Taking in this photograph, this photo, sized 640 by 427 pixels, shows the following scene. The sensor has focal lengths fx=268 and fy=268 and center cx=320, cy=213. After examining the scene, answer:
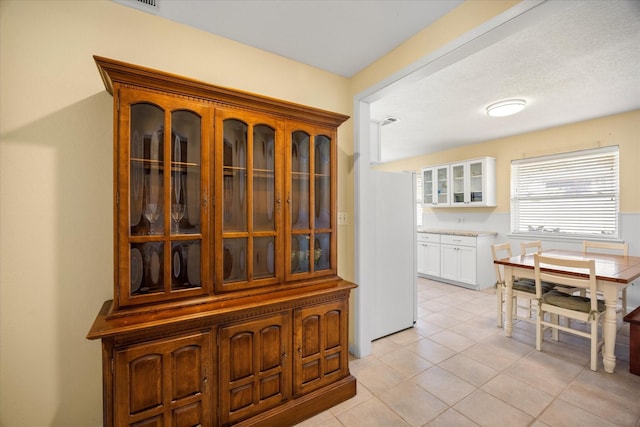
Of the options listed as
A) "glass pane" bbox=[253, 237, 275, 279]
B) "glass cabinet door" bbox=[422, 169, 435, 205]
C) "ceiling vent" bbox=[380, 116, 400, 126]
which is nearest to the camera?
"glass pane" bbox=[253, 237, 275, 279]

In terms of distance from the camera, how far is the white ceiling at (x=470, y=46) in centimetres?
174

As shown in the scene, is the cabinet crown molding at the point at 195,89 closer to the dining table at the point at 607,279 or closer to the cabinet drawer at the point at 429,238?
the dining table at the point at 607,279

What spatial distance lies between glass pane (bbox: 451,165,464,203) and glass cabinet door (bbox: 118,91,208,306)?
5.18 metres

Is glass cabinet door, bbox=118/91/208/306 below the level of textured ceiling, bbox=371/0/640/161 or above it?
below

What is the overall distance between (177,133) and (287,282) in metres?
1.16

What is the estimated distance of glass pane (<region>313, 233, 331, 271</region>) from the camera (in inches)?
81.7

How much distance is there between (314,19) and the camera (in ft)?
6.08

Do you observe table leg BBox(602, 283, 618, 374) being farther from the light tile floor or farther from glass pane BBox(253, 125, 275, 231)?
glass pane BBox(253, 125, 275, 231)

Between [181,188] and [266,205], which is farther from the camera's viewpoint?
[266,205]

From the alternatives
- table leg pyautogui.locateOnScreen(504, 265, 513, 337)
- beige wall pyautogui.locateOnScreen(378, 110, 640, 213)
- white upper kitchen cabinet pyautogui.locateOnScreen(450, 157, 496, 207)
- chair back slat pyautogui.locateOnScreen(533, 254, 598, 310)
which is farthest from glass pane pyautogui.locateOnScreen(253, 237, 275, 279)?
beige wall pyautogui.locateOnScreen(378, 110, 640, 213)

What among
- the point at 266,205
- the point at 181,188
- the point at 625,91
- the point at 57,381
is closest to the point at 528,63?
the point at 625,91

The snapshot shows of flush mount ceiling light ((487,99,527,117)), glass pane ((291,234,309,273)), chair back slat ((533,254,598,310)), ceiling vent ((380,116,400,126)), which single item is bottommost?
chair back slat ((533,254,598,310))

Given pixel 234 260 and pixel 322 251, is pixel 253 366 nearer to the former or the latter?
pixel 234 260

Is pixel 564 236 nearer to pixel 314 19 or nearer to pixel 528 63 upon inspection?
pixel 528 63
